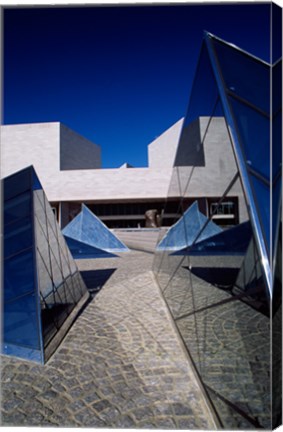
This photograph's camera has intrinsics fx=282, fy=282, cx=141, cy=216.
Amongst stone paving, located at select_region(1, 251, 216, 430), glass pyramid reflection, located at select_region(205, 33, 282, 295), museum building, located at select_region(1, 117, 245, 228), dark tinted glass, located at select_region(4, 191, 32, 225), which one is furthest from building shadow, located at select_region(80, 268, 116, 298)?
museum building, located at select_region(1, 117, 245, 228)

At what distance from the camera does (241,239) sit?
2.04m

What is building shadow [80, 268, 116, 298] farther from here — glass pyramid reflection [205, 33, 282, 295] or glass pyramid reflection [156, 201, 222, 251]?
glass pyramid reflection [205, 33, 282, 295]

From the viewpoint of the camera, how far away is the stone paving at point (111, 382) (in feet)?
8.38

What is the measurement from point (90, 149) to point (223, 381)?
42.4m

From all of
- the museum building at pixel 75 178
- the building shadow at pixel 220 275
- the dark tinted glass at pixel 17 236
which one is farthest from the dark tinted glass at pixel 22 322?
the museum building at pixel 75 178

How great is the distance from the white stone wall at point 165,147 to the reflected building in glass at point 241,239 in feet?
108

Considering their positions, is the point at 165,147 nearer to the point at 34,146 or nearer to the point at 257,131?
the point at 34,146

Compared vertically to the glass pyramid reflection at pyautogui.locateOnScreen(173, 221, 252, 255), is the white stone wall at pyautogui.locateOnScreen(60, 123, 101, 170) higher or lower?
higher

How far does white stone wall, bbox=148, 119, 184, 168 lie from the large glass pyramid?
3141 centimetres

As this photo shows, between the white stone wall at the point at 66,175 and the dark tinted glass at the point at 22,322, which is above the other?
the white stone wall at the point at 66,175

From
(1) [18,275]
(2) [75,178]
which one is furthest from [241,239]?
(2) [75,178]

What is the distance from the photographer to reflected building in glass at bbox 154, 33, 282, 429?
72.8 inches

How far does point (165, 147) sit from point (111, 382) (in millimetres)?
35364

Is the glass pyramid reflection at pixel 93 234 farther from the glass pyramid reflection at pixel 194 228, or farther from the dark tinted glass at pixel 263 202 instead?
the dark tinted glass at pixel 263 202
